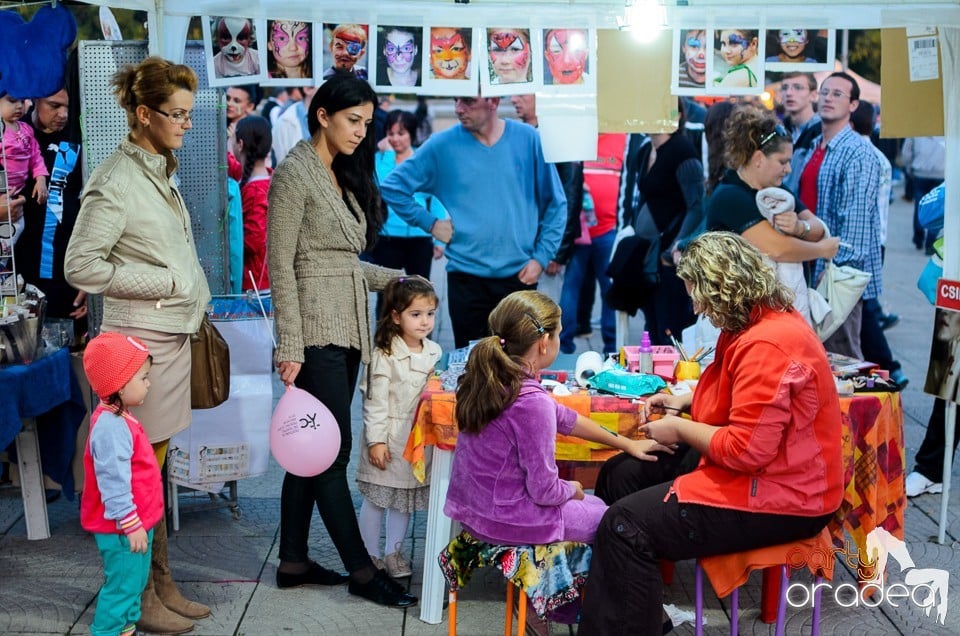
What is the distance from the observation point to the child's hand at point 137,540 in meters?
3.58

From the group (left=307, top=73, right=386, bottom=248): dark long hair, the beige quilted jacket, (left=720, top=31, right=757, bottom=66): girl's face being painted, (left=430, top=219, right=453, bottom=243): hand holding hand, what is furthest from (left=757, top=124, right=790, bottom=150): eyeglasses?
the beige quilted jacket

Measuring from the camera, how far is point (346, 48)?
15.5 feet

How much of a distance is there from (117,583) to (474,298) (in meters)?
2.23

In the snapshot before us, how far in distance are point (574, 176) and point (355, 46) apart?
9.82 ft

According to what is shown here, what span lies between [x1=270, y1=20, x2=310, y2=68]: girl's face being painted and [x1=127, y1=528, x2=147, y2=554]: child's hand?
2005 millimetres

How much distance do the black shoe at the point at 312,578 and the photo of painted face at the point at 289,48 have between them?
1941 millimetres

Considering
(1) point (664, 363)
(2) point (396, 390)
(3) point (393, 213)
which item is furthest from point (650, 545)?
(3) point (393, 213)

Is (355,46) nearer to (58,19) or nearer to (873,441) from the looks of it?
(58,19)

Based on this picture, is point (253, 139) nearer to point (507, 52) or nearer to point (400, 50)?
point (400, 50)

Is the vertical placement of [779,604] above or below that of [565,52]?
below

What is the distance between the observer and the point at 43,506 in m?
4.85

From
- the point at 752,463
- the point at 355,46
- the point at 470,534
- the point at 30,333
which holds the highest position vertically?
the point at 355,46

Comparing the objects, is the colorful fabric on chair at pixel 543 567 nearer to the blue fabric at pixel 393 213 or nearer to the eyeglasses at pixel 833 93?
the blue fabric at pixel 393 213

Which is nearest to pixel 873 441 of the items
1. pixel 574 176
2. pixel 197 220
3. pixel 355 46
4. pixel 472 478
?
pixel 472 478
